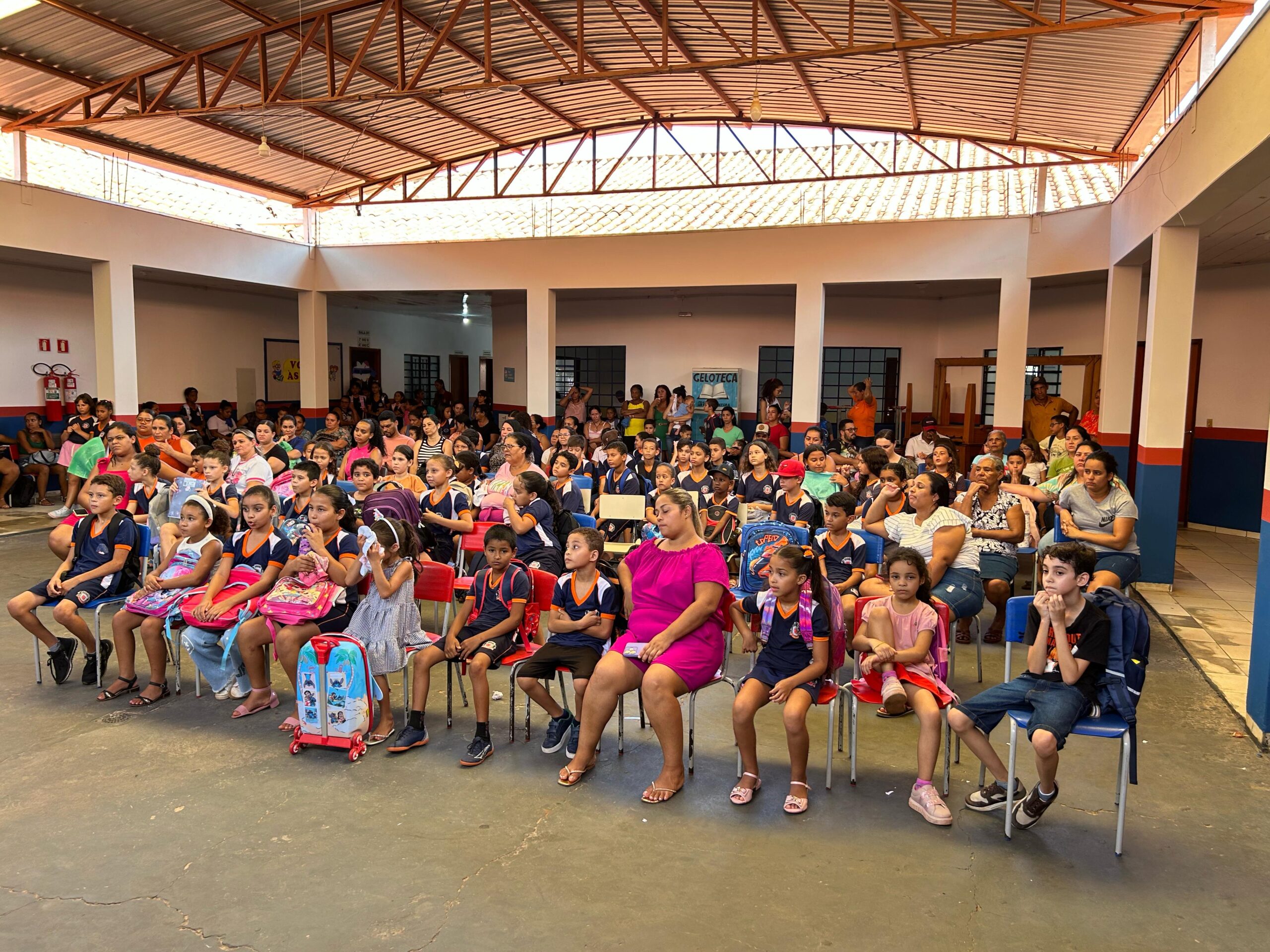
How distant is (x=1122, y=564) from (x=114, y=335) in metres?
11.9

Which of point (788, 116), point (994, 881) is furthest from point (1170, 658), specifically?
point (788, 116)

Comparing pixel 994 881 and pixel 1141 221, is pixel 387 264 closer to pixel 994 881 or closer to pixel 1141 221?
pixel 1141 221

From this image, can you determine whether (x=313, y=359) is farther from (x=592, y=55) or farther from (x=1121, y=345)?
(x=1121, y=345)

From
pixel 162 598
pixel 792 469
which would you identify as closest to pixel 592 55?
pixel 792 469

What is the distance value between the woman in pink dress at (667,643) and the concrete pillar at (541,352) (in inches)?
389

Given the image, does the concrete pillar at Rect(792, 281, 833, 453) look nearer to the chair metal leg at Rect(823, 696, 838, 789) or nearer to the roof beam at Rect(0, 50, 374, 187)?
the roof beam at Rect(0, 50, 374, 187)

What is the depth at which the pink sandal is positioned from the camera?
4.66m

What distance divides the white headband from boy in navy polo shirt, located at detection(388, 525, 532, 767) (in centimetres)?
160

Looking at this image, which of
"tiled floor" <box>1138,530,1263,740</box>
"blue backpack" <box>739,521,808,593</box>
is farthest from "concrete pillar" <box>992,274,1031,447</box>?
"blue backpack" <box>739,521,808,593</box>

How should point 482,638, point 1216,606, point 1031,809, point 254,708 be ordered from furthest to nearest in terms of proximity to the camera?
point 1216,606 < point 254,708 < point 482,638 < point 1031,809

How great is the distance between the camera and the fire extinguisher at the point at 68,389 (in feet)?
42.3

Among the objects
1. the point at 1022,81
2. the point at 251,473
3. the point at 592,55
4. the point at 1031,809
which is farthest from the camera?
the point at 592,55

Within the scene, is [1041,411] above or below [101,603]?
above

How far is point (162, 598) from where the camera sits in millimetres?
4883
